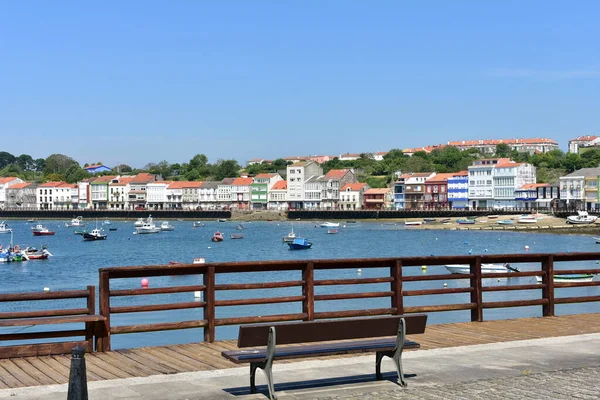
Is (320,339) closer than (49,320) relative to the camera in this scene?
Yes

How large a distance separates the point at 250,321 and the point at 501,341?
12.8ft

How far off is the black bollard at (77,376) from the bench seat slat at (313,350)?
222 cm

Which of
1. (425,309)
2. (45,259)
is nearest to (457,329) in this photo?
(425,309)

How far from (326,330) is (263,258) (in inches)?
2817

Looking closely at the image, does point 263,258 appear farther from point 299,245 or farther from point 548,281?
point 548,281

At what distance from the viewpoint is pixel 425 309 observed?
48.4 feet

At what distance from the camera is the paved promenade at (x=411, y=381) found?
32.4ft

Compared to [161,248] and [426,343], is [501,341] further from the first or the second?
[161,248]

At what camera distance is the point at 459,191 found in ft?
614

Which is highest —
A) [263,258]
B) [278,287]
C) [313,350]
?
[278,287]

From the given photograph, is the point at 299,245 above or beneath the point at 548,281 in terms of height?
beneath

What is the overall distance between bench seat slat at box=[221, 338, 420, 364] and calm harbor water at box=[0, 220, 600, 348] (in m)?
14.9

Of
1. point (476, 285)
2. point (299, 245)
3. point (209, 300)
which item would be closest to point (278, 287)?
point (209, 300)

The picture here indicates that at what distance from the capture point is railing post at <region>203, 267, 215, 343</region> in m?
13.1
